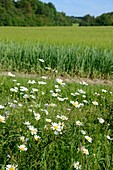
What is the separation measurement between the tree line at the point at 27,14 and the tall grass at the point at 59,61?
3719cm

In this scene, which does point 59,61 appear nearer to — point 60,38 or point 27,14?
point 60,38

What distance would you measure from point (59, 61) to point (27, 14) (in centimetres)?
4138

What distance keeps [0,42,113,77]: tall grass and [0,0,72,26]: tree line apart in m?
37.2

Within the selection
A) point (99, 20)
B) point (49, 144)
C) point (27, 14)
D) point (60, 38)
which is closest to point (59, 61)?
point (49, 144)

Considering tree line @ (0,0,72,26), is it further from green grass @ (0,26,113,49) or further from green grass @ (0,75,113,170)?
green grass @ (0,75,113,170)

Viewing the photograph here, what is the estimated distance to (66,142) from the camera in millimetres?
2566

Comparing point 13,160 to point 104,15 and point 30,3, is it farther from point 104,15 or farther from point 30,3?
point 104,15

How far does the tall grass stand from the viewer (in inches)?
324

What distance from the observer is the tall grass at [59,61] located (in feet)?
27.0

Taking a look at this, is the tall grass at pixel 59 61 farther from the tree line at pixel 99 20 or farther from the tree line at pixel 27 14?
the tree line at pixel 99 20

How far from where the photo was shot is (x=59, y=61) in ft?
26.7

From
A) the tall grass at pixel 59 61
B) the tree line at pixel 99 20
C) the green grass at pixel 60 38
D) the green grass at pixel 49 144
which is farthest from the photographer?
the tree line at pixel 99 20

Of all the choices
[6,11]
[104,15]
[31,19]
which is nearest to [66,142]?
[6,11]

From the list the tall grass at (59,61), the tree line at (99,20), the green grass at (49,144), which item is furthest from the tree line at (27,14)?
the green grass at (49,144)
